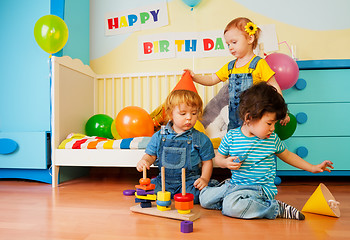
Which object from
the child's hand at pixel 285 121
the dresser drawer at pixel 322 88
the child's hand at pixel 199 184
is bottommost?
the child's hand at pixel 199 184

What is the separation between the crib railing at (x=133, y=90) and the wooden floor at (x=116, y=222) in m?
0.97

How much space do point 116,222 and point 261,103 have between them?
69 centimetres

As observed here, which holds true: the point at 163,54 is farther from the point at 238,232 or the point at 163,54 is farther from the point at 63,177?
the point at 238,232

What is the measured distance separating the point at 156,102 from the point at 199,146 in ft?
3.41

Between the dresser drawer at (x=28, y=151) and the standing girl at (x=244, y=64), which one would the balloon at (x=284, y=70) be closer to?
the standing girl at (x=244, y=64)

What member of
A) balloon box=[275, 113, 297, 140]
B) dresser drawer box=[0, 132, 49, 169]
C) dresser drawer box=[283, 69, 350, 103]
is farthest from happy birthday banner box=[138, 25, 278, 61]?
dresser drawer box=[0, 132, 49, 169]

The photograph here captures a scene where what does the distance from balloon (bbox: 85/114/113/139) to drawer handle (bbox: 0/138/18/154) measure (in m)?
0.46

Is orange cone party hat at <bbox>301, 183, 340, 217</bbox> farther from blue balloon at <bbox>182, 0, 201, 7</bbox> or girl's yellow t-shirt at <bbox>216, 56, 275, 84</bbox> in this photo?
blue balloon at <bbox>182, 0, 201, 7</bbox>

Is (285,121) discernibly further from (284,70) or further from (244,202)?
(244,202)

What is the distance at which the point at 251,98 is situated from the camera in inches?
48.8

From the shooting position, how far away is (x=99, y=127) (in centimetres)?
217

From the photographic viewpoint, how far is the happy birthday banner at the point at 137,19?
2492 mm

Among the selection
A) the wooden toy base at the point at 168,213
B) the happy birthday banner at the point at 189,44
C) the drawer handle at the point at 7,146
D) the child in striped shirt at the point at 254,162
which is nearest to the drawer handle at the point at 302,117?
the child in striped shirt at the point at 254,162

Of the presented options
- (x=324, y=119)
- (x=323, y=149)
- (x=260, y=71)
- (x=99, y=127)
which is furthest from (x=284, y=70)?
(x=99, y=127)
